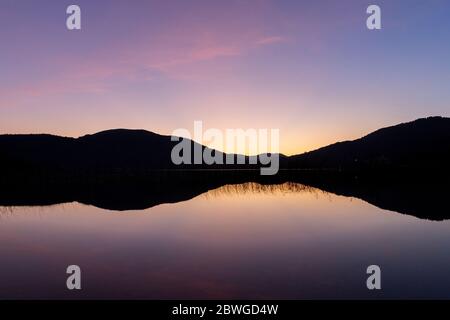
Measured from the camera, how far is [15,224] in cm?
2369

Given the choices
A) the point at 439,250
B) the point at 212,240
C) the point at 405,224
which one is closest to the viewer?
the point at 439,250

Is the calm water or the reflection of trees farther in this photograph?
the reflection of trees

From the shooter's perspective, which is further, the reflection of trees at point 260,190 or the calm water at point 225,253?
the reflection of trees at point 260,190

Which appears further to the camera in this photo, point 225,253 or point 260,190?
point 260,190

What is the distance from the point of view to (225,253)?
15.6 m

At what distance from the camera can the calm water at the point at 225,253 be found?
11078mm

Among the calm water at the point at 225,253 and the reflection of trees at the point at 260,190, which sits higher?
the reflection of trees at the point at 260,190

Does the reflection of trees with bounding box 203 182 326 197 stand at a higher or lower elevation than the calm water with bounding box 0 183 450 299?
higher

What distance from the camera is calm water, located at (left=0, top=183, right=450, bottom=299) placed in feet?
36.3

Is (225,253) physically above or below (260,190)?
below
